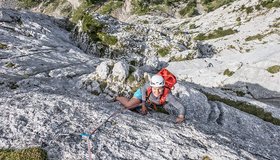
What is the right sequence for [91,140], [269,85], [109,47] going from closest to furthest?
[91,140] → [269,85] → [109,47]

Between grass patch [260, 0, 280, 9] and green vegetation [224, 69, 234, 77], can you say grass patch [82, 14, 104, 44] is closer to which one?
green vegetation [224, 69, 234, 77]

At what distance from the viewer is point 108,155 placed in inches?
552

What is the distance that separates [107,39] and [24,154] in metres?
51.9

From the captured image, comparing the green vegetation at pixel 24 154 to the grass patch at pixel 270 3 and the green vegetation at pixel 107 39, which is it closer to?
the green vegetation at pixel 107 39

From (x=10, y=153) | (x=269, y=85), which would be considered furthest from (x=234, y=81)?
(x=10, y=153)

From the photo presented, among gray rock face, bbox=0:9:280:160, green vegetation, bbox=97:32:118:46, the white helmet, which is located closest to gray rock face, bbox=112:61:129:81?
gray rock face, bbox=0:9:280:160

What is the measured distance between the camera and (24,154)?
12820 millimetres

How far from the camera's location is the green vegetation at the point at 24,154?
41.7 feet

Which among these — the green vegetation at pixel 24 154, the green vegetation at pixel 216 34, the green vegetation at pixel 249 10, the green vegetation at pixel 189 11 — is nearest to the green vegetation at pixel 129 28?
the green vegetation at pixel 216 34

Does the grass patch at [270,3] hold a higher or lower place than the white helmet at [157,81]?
Answer: higher

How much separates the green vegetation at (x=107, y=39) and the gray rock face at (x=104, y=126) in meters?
36.1

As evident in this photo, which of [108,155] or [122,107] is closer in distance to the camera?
[108,155]

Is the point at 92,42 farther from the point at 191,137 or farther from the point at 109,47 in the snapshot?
the point at 191,137

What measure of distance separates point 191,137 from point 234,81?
30.3 metres
